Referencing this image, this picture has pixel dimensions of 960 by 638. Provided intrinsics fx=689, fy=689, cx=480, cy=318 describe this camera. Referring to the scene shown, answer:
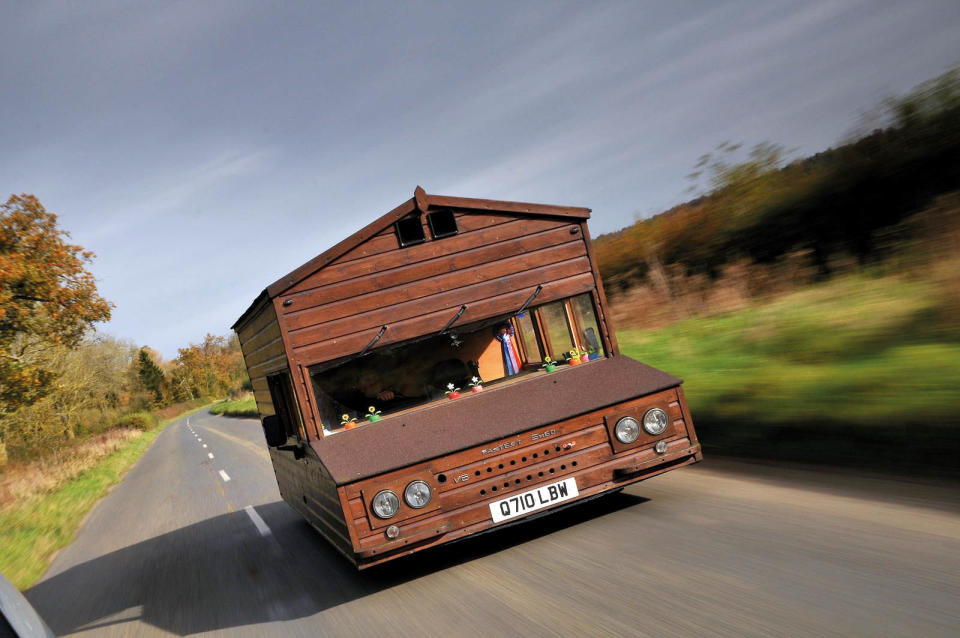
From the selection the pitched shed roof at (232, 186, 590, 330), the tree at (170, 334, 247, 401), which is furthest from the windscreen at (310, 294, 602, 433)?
the tree at (170, 334, 247, 401)

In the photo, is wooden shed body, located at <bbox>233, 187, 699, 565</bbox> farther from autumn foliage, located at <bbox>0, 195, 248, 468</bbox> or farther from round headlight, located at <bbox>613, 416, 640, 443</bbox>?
autumn foliage, located at <bbox>0, 195, 248, 468</bbox>

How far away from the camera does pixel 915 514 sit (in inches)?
175

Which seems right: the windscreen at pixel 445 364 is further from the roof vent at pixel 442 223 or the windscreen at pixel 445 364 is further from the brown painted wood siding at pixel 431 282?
the roof vent at pixel 442 223

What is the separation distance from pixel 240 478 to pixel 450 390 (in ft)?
39.3

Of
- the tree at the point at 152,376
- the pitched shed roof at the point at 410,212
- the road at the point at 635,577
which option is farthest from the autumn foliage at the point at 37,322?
the tree at the point at 152,376

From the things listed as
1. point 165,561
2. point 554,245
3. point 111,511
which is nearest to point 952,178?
point 554,245

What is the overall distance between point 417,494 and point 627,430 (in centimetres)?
173

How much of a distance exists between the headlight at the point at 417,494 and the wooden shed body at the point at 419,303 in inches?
3.7

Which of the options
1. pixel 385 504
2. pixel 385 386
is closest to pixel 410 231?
pixel 385 386

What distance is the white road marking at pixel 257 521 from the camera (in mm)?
9364

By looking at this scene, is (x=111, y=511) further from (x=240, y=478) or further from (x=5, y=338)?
(x=5, y=338)

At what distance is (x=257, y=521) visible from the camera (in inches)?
407

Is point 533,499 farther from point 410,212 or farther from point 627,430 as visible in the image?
point 410,212

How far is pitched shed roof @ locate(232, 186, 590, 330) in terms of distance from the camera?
5.66 meters
